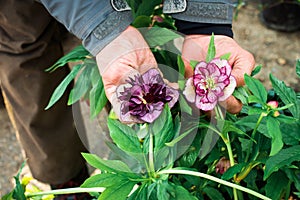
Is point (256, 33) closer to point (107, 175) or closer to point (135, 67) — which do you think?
point (135, 67)

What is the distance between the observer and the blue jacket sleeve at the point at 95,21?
3.00ft

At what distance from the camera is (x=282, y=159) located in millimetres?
732

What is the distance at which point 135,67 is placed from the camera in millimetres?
852

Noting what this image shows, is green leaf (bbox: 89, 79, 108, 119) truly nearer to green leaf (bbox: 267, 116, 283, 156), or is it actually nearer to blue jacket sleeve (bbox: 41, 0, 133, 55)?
blue jacket sleeve (bbox: 41, 0, 133, 55)

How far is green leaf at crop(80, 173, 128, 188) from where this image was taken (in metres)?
0.70

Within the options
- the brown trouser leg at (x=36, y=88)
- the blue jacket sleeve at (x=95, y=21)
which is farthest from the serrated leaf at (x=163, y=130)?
the brown trouser leg at (x=36, y=88)

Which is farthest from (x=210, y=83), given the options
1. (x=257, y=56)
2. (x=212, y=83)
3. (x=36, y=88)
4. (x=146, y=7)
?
(x=257, y=56)

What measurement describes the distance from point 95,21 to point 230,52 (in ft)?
0.82

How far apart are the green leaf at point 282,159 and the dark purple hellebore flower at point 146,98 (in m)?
0.16

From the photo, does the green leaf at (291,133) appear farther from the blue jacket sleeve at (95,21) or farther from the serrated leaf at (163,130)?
the blue jacket sleeve at (95,21)

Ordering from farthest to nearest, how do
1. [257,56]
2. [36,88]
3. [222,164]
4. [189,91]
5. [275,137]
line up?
[257,56]
[36,88]
[222,164]
[189,91]
[275,137]

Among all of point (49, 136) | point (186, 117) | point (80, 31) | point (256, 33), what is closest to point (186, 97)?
point (186, 117)

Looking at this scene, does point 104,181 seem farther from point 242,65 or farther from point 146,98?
point 242,65

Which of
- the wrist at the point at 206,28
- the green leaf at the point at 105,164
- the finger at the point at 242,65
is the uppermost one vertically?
the finger at the point at 242,65
